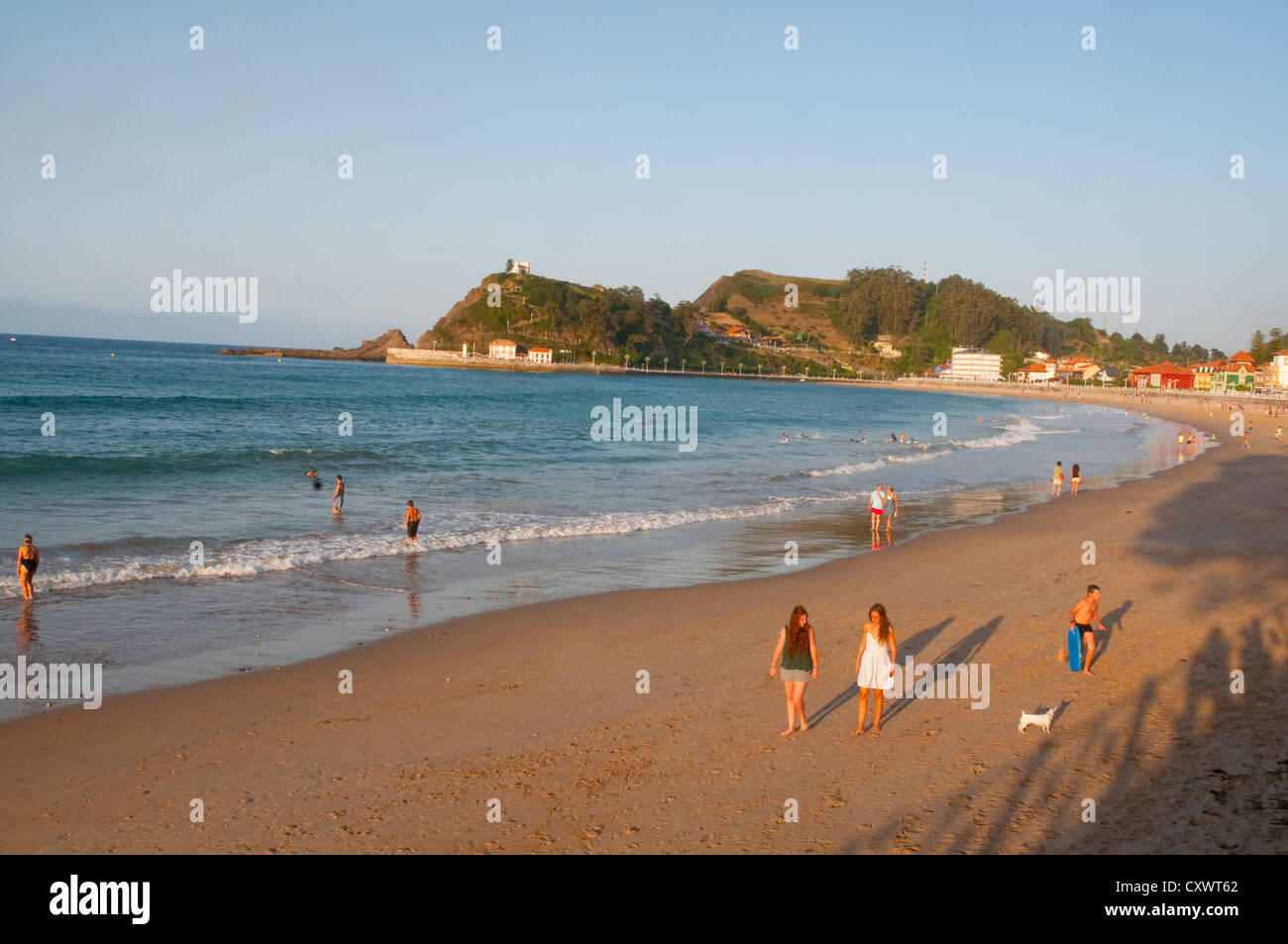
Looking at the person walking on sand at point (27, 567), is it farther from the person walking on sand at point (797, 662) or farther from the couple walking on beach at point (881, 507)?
the couple walking on beach at point (881, 507)

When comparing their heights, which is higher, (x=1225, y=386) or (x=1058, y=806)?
(x=1225, y=386)

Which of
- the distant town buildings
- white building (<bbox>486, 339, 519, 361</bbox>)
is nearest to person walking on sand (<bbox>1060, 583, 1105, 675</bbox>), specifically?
the distant town buildings

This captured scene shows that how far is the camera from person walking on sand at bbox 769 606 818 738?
28.2 ft

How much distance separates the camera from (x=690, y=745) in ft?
27.8

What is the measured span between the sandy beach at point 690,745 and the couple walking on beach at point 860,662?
38cm

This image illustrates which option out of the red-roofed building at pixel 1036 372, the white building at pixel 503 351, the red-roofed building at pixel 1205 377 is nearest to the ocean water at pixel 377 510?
the red-roofed building at pixel 1205 377

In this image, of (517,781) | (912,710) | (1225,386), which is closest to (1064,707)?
(912,710)

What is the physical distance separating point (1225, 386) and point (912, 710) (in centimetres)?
14733

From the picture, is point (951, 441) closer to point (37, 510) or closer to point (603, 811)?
point (37, 510)
